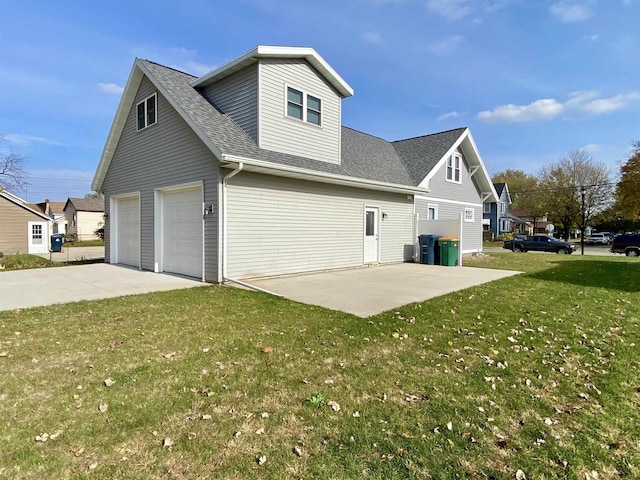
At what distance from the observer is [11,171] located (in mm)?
28531

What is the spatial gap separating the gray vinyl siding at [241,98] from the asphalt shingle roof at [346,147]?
216 mm

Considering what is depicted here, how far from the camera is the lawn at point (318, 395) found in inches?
89.2

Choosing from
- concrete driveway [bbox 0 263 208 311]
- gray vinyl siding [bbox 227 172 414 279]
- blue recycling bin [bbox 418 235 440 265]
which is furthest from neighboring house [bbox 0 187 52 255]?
blue recycling bin [bbox 418 235 440 265]

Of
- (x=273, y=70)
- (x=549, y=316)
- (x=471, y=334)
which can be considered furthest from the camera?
(x=273, y=70)

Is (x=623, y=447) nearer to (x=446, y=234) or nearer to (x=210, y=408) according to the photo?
(x=210, y=408)

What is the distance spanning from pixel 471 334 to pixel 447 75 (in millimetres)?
12884

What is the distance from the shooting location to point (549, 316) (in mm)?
5816

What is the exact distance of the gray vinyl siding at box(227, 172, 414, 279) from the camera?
30.1 ft

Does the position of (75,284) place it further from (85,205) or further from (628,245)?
(85,205)

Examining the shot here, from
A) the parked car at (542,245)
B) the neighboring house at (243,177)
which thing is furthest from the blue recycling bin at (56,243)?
the parked car at (542,245)

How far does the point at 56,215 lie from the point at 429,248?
66.7m

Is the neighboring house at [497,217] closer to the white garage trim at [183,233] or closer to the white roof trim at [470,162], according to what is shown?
the white roof trim at [470,162]

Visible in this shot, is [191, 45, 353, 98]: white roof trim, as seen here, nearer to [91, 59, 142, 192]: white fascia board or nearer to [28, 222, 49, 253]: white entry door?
[91, 59, 142, 192]: white fascia board

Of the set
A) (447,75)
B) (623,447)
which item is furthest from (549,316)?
(447,75)
